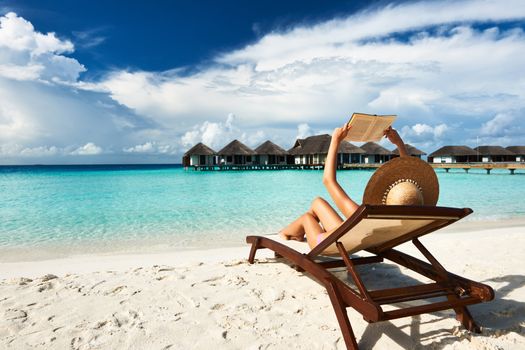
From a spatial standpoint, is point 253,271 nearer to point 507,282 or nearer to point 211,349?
point 211,349

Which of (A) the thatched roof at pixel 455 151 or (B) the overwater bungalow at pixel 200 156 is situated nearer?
(B) the overwater bungalow at pixel 200 156

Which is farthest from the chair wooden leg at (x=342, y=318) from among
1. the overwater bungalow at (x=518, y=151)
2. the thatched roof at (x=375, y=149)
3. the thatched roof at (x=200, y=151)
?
the overwater bungalow at (x=518, y=151)

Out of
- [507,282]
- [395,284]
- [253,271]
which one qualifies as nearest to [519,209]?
[507,282]

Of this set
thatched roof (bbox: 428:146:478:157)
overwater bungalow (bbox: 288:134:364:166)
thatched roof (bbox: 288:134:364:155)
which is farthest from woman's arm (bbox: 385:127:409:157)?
thatched roof (bbox: 428:146:478:157)

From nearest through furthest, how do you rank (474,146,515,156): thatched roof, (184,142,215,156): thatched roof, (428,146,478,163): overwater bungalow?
(184,142,215,156): thatched roof < (474,146,515,156): thatched roof < (428,146,478,163): overwater bungalow

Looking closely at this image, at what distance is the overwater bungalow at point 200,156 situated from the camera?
37.1 metres

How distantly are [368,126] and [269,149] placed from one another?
36409mm

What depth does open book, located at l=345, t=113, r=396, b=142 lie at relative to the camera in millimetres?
2016

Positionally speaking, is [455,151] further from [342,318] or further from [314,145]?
[342,318]

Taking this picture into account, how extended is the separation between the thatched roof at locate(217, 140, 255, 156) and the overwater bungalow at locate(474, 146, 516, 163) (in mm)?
29298

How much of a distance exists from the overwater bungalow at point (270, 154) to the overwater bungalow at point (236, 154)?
3.21 ft

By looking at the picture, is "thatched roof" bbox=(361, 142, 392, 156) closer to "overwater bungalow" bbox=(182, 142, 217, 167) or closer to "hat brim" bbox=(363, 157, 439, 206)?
"overwater bungalow" bbox=(182, 142, 217, 167)

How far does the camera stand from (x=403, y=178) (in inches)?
76.0

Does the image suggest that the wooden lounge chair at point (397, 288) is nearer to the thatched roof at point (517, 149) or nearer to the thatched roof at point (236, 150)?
the thatched roof at point (236, 150)
